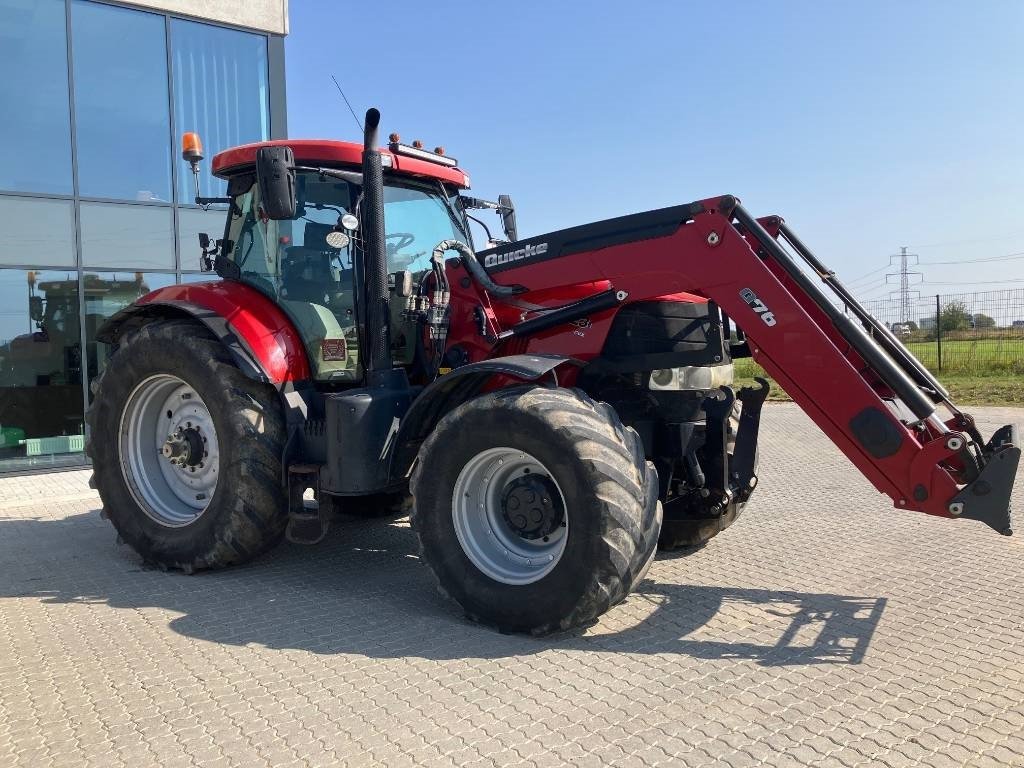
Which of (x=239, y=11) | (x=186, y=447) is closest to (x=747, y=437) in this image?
(x=186, y=447)

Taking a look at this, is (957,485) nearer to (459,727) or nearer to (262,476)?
(459,727)

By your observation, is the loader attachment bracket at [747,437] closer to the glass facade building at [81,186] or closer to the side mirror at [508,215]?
the side mirror at [508,215]

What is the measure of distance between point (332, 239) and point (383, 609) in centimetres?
208

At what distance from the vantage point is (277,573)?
5.21 m

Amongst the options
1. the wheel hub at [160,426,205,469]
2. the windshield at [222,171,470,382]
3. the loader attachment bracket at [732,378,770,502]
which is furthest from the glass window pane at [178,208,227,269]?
the loader attachment bracket at [732,378,770,502]

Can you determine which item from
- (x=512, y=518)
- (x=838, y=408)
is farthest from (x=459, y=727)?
(x=838, y=408)

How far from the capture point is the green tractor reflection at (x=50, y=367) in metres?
9.68

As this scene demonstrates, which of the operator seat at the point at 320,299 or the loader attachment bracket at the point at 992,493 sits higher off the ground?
the operator seat at the point at 320,299

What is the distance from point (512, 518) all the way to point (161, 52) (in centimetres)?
913

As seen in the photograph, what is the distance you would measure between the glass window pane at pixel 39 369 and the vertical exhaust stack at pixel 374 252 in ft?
21.4

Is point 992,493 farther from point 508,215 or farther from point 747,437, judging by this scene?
point 508,215

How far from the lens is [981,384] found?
16406mm

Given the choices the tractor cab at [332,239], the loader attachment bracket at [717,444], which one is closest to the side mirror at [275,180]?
the tractor cab at [332,239]

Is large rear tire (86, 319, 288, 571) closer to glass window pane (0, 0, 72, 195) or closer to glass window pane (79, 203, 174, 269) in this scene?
glass window pane (79, 203, 174, 269)
